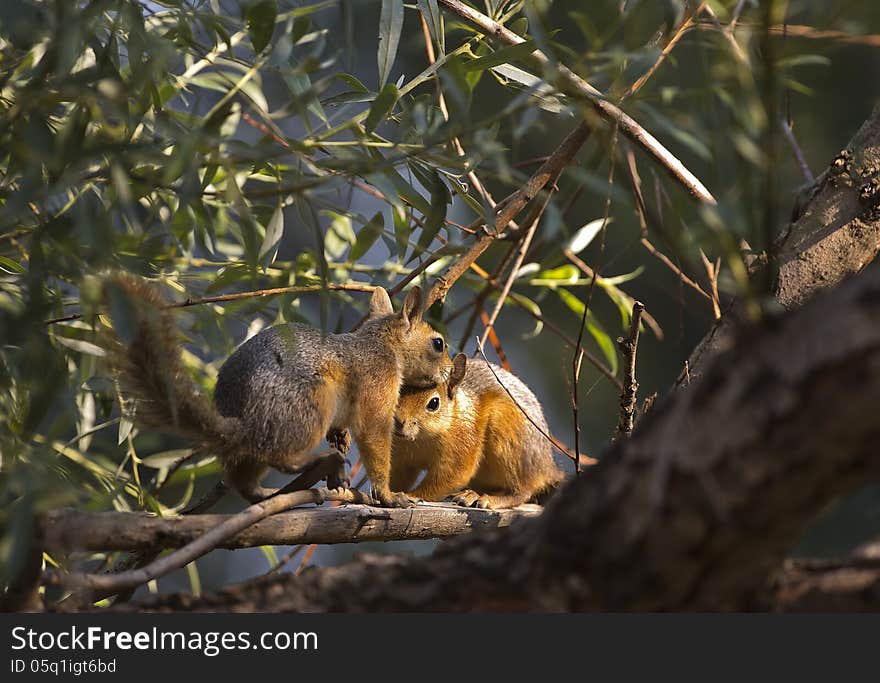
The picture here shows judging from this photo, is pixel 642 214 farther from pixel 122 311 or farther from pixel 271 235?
pixel 122 311

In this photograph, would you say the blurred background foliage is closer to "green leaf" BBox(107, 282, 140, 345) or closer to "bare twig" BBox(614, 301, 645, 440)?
"green leaf" BBox(107, 282, 140, 345)

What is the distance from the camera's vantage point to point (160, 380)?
1.66m

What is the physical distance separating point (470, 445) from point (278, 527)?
1174mm

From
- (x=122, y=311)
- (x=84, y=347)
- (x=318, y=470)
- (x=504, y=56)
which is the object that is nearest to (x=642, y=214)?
(x=504, y=56)

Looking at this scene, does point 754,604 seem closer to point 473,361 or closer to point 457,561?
point 457,561

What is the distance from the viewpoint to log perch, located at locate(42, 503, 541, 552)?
1.23 metres

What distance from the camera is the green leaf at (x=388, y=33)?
1.58 meters

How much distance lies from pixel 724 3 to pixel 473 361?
153 cm

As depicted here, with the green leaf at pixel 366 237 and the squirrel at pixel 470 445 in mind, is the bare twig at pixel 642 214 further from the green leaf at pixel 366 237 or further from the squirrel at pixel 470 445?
the squirrel at pixel 470 445

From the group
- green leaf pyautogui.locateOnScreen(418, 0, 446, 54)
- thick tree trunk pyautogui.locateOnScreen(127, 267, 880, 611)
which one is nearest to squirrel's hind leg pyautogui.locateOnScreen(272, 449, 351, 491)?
green leaf pyautogui.locateOnScreen(418, 0, 446, 54)

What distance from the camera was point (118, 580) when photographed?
3.72 feet

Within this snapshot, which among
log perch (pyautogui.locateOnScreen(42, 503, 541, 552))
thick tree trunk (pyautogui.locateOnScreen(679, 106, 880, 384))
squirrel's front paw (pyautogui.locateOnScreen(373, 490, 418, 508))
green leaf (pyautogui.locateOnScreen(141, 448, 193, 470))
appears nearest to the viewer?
log perch (pyautogui.locateOnScreen(42, 503, 541, 552))

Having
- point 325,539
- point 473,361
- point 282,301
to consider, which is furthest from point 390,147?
point 473,361

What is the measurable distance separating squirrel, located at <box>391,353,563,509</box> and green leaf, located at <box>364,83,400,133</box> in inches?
45.9
